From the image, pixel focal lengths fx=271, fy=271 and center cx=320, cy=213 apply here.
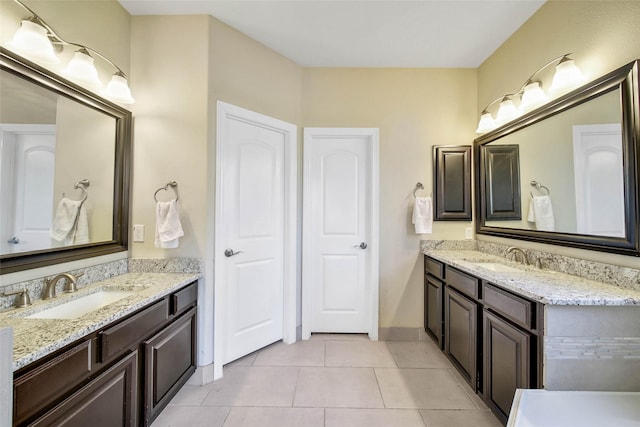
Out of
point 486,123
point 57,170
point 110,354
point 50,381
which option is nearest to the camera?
point 50,381

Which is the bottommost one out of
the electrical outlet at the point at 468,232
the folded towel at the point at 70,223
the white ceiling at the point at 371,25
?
the electrical outlet at the point at 468,232

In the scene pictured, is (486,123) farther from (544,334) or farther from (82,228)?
(82,228)

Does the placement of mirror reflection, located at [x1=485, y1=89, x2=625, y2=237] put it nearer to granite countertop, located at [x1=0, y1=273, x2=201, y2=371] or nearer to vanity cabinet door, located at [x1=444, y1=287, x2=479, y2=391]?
vanity cabinet door, located at [x1=444, y1=287, x2=479, y2=391]

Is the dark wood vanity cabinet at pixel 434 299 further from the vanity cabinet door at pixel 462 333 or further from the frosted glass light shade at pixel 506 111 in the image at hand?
the frosted glass light shade at pixel 506 111

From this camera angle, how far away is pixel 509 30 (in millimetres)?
2230

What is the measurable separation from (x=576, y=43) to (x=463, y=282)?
1700 mm

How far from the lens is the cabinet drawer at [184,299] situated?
69.2 inches

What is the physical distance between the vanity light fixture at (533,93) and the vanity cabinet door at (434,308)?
150 cm

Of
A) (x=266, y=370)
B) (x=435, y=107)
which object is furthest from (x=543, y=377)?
(x=435, y=107)

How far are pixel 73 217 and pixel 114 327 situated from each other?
803mm

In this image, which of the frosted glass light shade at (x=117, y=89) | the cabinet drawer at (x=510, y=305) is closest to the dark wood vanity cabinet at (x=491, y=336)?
the cabinet drawer at (x=510, y=305)

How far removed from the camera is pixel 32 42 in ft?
4.33

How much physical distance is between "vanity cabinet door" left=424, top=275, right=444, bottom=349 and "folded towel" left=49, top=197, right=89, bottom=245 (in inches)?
105

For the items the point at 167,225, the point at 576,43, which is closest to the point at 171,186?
the point at 167,225
